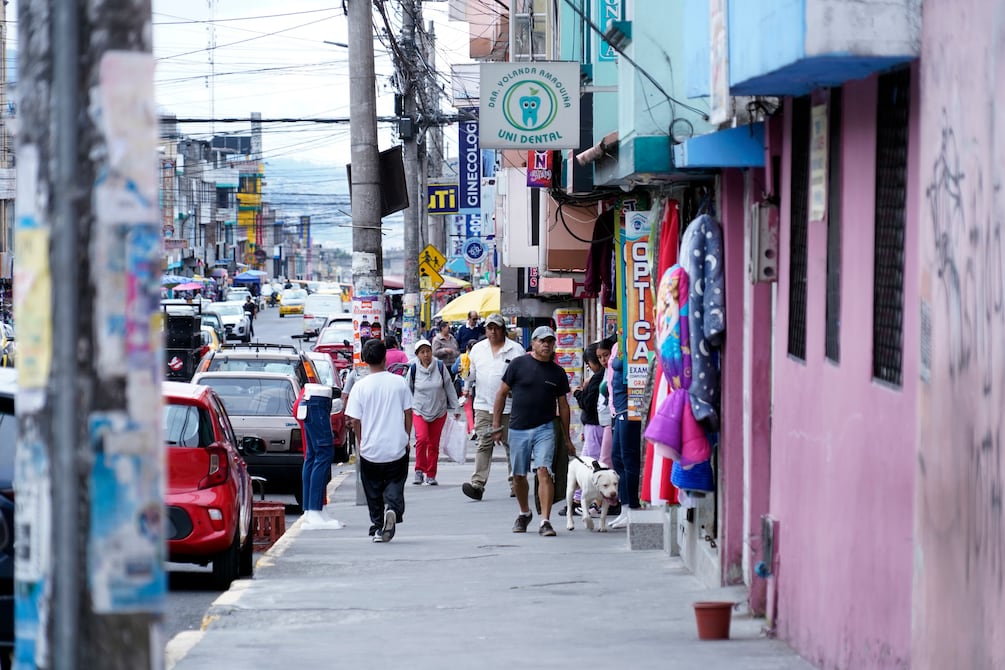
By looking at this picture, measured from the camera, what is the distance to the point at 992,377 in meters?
5.42

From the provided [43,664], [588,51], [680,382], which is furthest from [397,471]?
[43,664]

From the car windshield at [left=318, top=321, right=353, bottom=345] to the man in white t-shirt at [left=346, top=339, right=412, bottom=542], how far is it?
2607 cm

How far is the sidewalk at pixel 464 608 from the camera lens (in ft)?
29.0

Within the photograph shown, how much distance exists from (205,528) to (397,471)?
304cm

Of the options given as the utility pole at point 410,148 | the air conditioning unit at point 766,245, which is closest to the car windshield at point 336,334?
the utility pole at point 410,148

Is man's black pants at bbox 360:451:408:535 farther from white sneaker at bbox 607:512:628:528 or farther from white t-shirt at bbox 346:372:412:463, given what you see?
white sneaker at bbox 607:512:628:528

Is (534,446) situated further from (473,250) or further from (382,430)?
(473,250)

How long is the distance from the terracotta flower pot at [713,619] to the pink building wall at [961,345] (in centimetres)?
293

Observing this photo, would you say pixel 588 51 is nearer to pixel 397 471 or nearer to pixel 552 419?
pixel 552 419

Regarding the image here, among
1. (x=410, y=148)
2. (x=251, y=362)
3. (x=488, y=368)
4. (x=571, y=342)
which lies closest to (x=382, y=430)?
(x=488, y=368)

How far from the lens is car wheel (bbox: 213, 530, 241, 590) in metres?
12.3

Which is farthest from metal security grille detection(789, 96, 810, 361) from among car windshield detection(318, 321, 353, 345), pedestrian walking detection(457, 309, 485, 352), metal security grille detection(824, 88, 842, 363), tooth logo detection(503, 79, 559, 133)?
car windshield detection(318, 321, 353, 345)

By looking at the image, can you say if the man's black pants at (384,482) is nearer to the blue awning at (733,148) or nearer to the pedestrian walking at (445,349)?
the blue awning at (733,148)

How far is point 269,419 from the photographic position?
1908 cm
